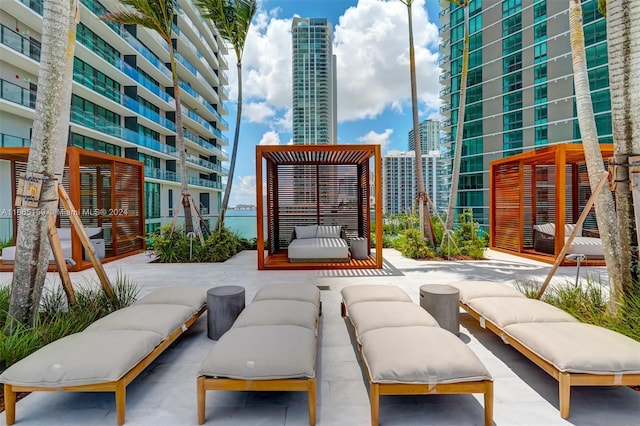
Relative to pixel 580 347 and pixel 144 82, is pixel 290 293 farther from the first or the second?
pixel 144 82

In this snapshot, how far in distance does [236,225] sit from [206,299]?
787cm

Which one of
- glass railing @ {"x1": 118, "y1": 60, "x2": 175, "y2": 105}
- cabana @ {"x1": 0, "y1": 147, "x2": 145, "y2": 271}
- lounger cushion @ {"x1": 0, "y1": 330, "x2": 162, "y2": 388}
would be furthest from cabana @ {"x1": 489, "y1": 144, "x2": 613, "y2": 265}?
glass railing @ {"x1": 118, "y1": 60, "x2": 175, "y2": 105}

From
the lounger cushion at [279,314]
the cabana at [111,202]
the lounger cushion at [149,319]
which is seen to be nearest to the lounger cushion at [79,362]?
the lounger cushion at [149,319]

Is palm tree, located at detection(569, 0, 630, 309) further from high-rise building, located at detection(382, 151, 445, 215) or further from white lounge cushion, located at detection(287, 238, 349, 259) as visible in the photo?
high-rise building, located at detection(382, 151, 445, 215)

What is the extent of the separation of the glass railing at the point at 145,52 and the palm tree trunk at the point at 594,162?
77.2 feet

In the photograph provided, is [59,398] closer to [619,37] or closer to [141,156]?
[619,37]

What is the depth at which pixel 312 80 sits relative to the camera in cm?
3338

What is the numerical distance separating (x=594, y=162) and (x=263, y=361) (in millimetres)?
4394

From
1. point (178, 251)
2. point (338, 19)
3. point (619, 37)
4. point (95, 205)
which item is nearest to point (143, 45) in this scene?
point (338, 19)

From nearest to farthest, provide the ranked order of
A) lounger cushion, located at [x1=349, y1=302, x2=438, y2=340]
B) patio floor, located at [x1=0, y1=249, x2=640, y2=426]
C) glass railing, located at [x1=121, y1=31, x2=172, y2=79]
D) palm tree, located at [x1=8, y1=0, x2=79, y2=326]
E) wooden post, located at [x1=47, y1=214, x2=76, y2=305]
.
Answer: patio floor, located at [x1=0, y1=249, x2=640, y2=426] < lounger cushion, located at [x1=349, y1=302, x2=438, y2=340] < palm tree, located at [x1=8, y1=0, x2=79, y2=326] < wooden post, located at [x1=47, y1=214, x2=76, y2=305] < glass railing, located at [x1=121, y1=31, x2=172, y2=79]

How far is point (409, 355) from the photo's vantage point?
2238mm

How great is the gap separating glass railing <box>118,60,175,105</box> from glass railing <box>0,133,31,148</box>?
26.9 feet

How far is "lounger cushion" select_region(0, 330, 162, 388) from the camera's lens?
214 cm

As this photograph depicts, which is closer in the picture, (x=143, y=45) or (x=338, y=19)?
(x=338, y=19)
